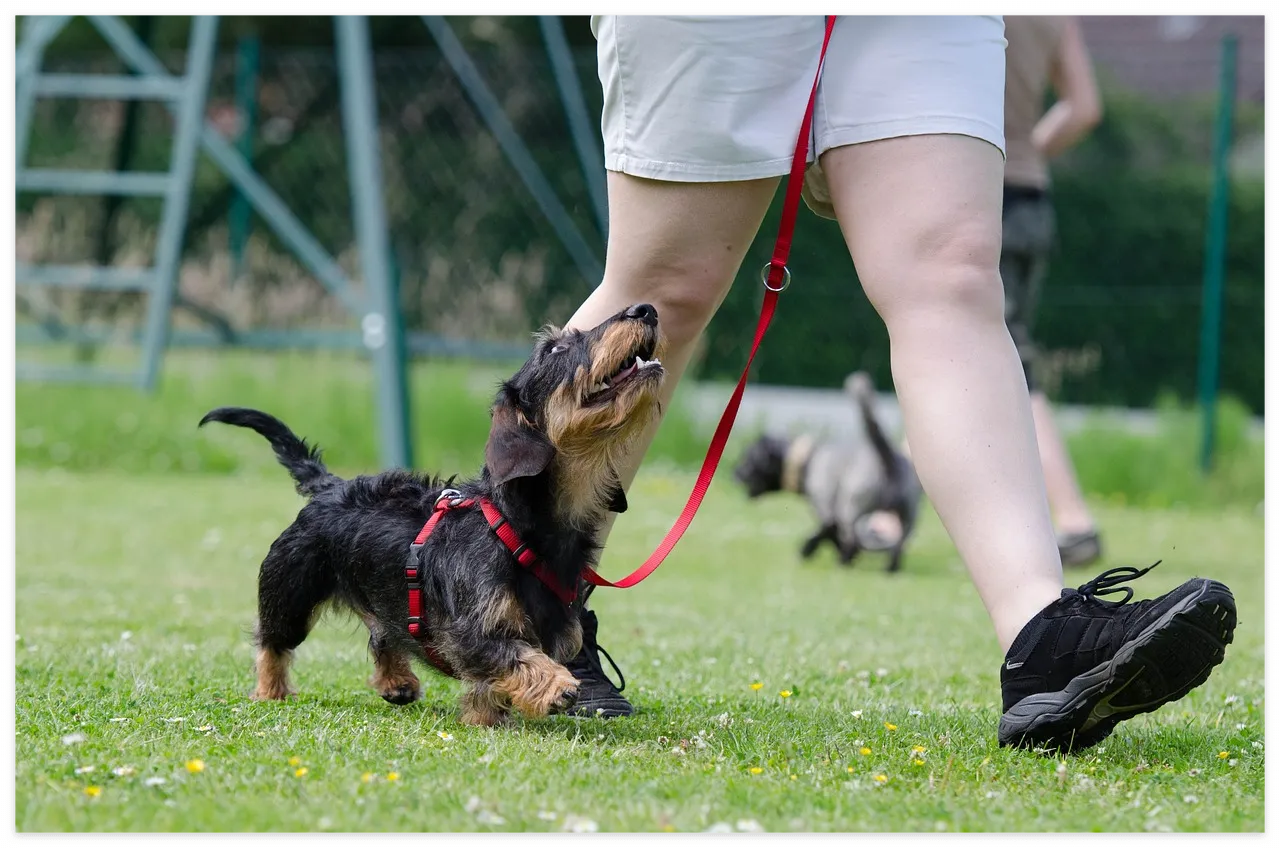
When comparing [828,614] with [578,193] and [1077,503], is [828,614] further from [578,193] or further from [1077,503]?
[578,193]

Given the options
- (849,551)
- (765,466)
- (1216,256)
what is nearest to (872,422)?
(849,551)

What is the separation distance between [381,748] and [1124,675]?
141 centimetres

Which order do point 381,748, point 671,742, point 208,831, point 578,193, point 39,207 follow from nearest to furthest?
point 208,831 → point 381,748 → point 671,742 → point 578,193 → point 39,207

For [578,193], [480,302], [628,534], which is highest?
[578,193]

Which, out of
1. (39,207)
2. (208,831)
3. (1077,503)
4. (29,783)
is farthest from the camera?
(39,207)

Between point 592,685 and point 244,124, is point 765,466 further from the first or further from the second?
point 244,124

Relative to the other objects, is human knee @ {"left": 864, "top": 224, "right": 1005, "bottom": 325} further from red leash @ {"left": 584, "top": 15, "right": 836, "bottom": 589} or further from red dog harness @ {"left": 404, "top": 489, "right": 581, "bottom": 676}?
red dog harness @ {"left": 404, "top": 489, "right": 581, "bottom": 676}

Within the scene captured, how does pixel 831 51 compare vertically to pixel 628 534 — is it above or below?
above

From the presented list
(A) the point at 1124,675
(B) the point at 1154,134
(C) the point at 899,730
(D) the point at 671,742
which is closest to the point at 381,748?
(D) the point at 671,742

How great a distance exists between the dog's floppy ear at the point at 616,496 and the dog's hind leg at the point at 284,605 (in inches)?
28.8

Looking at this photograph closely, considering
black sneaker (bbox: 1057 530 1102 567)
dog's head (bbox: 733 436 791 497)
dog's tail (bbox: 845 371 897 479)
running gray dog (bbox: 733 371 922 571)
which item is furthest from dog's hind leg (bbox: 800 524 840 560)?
black sneaker (bbox: 1057 530 1102 567)

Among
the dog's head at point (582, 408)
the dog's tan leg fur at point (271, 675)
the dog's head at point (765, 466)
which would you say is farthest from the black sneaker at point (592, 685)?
the dog's head at point (765, 466)

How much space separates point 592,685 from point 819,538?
401 cm

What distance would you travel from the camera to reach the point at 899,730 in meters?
3.37
